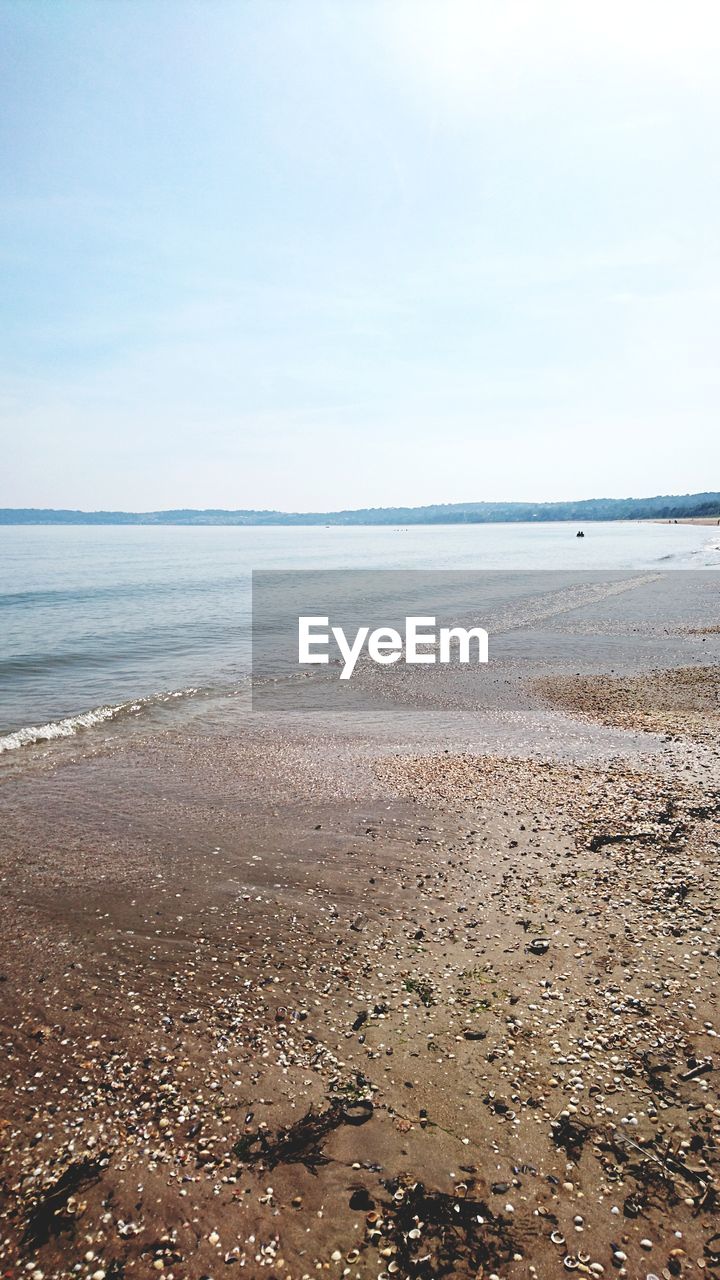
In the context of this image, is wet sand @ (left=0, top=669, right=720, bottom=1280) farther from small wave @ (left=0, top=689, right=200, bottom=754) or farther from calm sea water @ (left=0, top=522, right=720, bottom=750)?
calm sea water @ (left=0, top=522, right=720, bottom=750)

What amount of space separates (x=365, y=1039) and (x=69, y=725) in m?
12.5

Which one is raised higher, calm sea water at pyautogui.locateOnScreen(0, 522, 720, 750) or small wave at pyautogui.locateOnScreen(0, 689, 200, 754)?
calm sea water at pyautogui.locateOnScreen(0, 522, 720, 750)

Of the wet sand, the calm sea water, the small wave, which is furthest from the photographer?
the calm sea water

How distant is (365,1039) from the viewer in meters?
5.67

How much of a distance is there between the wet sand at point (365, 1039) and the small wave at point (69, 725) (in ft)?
14.6

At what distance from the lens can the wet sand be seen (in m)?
4.15

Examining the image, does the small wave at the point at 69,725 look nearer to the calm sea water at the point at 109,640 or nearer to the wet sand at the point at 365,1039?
the calm sea water at the point at 109,640

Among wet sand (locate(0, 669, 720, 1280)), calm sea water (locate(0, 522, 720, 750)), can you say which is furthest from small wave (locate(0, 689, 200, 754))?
wet sand (locate(0, 669, 720, 1280))

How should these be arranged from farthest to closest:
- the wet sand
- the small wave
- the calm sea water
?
the calm sea water, the small wave, the wet sand

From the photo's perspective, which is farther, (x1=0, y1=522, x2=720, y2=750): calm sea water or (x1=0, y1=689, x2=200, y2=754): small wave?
(x1=0, y1=522, x2=720, y2=750): calm sea water

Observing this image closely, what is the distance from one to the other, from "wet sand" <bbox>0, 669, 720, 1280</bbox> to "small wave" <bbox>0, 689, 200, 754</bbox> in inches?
176

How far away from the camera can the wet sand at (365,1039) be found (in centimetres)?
415

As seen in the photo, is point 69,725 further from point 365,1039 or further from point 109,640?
point 109,640

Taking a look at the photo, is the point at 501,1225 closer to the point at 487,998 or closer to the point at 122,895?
the point at 487,998
